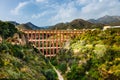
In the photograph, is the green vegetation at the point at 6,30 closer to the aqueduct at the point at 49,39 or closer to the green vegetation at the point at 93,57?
the green vegetation at the point at 93,57

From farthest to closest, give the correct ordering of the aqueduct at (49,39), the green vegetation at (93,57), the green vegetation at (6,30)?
the aqueduct at (49,39)
the green vegetation at (93,57)
the green vegetation at (6,30)

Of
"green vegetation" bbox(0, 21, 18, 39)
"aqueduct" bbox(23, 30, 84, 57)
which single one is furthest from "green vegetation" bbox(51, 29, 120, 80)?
"green vegetation" bbox(0, 21, 18, 39)

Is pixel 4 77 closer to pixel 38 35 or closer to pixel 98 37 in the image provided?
pixel 98 37

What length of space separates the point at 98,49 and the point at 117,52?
5.51 metres

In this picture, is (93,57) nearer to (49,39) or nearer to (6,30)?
(6,30)

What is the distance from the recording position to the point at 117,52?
68.8 metres

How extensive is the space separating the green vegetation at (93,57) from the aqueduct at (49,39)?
5.75 metres

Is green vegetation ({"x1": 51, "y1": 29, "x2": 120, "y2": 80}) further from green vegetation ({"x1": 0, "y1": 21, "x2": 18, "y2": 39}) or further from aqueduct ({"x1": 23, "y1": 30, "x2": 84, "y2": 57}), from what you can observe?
green vegetation ({"x1": 0, "y1": 21, "x2": 18, "y2": 39})

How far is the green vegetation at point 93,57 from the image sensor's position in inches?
2473

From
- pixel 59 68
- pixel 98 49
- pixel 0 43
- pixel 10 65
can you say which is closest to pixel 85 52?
pixel 98 49

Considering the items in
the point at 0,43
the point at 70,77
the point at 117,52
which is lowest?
the point at 70,77

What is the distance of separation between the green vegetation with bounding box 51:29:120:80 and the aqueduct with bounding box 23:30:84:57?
5751mm

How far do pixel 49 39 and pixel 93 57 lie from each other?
2620cm

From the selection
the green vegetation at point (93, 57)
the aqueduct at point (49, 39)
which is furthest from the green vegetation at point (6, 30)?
the aqueduct at point (49, 39)
